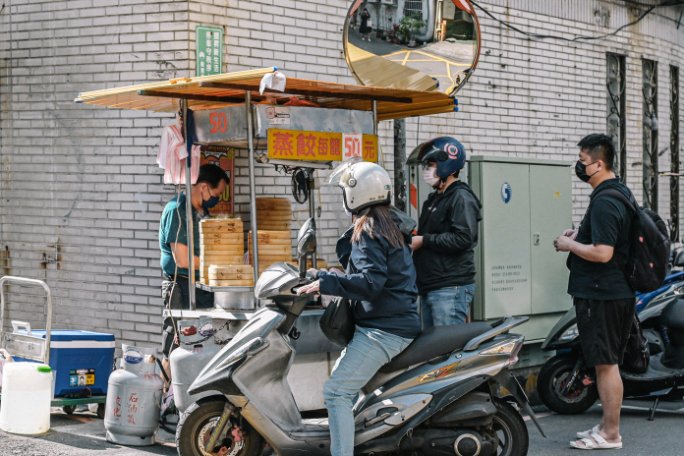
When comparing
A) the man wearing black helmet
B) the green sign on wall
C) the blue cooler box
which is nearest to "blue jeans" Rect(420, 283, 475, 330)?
the man wearing black helmet

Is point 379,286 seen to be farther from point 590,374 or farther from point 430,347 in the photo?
point 590,374

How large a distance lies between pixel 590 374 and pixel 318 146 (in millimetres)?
2728

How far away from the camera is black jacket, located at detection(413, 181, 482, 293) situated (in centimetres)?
682

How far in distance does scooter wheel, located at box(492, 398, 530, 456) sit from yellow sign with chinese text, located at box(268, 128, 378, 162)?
2.25m

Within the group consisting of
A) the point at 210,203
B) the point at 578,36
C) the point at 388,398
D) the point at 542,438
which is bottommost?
the point at 542,438

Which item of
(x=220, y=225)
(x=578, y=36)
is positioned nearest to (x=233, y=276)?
(x=220, y=225)

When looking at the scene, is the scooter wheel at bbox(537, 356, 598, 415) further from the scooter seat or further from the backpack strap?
the scooter seat

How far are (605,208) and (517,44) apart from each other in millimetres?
4833

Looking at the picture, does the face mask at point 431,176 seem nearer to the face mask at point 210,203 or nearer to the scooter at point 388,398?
the scooter at point 388,398

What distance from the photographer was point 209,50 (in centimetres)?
841

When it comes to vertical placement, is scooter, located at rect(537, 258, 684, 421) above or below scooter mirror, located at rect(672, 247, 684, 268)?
below

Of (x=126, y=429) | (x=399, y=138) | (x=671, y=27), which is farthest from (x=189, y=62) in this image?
(x=671, y=27)

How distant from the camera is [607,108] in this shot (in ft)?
41.5

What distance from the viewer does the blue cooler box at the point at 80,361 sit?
24.5 feet
